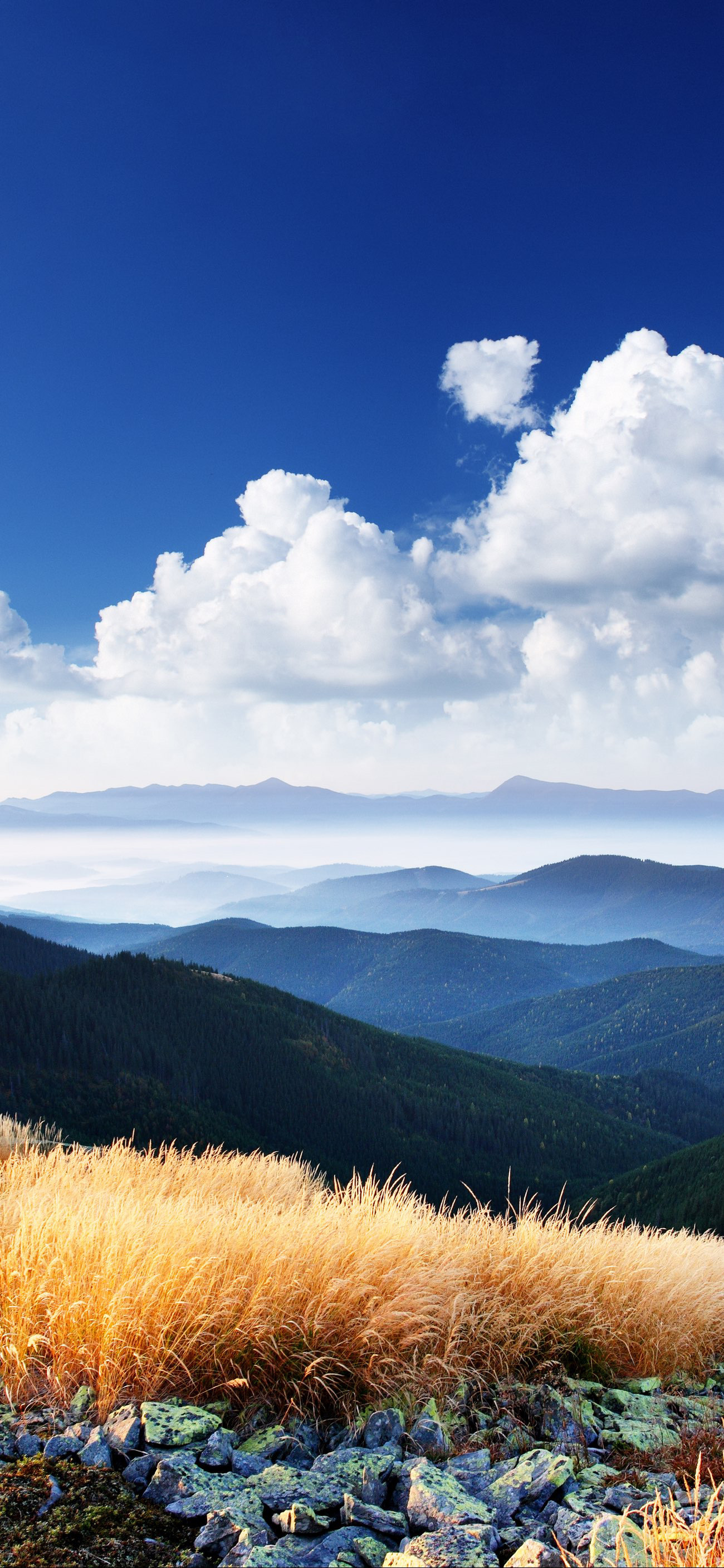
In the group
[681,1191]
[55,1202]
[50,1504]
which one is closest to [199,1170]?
[55,1202]

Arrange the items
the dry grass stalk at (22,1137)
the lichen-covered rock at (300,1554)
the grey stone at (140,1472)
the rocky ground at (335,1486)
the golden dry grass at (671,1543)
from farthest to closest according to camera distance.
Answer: the dry grass stalk at (22,1137)
the grey stone at (140,1472)
the rocky ground at (335,1486)
the lichen-covered rock at (300,1554)
the golden dry grass at (671,1543)

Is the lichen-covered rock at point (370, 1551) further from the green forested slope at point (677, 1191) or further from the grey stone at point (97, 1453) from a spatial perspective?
the green forested slope at point (677, 1191)

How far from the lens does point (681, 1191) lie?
109 m

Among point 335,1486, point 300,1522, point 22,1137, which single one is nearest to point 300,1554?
point 300,1522

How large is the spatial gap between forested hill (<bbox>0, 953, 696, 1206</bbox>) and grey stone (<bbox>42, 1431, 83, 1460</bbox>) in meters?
121

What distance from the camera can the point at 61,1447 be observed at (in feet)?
14.3

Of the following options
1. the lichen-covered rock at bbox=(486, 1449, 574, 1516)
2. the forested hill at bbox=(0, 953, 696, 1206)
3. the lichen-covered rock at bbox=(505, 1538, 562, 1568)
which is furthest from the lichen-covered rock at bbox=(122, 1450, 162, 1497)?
the forested hill at bbox=(0, 953, 696, 1206)

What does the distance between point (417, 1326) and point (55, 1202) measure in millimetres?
3175

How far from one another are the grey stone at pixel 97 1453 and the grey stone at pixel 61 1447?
5 centimetres

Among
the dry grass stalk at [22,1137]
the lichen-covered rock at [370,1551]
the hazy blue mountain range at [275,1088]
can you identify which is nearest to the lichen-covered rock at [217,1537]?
the lichen-covered rock at [370,1551]

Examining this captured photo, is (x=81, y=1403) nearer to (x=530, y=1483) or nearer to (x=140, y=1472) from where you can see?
(x=140, y=1472)

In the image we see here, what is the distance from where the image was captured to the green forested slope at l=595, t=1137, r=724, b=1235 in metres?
94.4

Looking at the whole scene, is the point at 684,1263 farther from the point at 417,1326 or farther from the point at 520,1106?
the point at 520,1106

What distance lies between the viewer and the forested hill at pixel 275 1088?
129 meters
